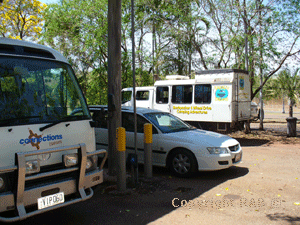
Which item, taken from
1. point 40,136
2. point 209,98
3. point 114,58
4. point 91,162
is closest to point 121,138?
point 91,162

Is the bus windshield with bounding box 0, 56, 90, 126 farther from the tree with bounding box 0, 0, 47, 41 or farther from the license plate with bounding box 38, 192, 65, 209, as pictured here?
the tree with bounding box 0, 0, 47, 41

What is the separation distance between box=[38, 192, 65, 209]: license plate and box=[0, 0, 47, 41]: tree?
2197cm

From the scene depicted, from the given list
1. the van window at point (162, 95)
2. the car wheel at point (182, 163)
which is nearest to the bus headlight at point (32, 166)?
the car wheel at point (182, 163)

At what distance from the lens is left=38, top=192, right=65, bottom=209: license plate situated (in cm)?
382

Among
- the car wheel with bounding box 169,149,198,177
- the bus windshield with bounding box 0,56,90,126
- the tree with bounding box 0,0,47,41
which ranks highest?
the tree with bounding box 0,0,47,41

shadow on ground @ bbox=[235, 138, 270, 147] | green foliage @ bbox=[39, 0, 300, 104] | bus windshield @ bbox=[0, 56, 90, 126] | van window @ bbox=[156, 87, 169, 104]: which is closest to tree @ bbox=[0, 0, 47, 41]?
green foliage @ bbox=[39, 0, 300, 104]

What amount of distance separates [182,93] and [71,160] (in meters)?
10.2

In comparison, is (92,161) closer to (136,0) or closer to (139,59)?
(136,0)

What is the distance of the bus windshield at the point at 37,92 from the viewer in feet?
12.8

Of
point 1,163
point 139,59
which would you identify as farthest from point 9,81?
point 139,59

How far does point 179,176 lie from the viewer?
7.12 metres

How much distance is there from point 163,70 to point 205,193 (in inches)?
695

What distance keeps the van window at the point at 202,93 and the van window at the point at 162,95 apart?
1482 millimetres

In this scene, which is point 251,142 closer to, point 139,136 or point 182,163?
point 182,163
